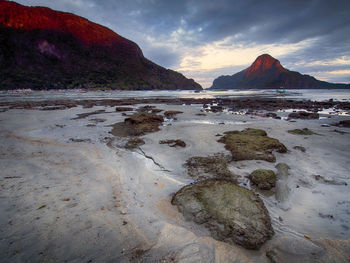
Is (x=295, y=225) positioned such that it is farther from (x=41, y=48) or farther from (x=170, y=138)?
(x=41, y=48)

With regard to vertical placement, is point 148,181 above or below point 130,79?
below

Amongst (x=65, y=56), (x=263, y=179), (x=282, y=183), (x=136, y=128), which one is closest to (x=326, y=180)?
(x=282, y=183)

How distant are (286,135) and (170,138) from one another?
5305mm

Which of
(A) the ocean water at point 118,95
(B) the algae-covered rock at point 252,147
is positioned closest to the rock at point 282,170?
(B) the algae-covered rock at point 252,147

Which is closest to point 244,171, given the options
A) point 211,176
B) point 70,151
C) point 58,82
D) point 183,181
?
point 211,176

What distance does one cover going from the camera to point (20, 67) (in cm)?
8312

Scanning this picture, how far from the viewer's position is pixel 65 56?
110 metres

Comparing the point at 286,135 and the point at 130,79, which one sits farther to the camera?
the point at 130,79

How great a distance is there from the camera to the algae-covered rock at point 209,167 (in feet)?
13.0

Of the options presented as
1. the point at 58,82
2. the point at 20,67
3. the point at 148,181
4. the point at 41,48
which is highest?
the point at 41,48

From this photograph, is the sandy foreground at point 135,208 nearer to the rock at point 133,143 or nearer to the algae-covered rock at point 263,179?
the algae-covered rock at point 263,179

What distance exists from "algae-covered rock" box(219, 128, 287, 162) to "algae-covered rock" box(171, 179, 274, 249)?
2.19 meters

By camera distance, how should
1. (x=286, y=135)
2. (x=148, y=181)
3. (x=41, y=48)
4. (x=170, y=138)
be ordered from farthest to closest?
(x=41, y=48)
(x=286, y=135)
(x=170, y=138)
(x=148, y=181)

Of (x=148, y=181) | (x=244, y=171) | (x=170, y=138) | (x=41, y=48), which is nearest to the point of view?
(x=148, y=181)
